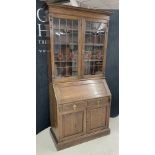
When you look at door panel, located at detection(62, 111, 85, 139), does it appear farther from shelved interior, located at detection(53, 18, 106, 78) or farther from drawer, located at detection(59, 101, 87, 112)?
shelved interior, located at detection(53, 18, 106, 78)

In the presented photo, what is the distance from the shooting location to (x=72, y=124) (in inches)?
96.0

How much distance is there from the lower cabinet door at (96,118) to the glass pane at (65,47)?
657 millimetres

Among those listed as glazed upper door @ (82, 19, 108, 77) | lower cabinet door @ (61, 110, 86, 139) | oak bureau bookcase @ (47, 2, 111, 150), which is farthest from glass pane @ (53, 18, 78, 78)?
lower cabinet door @ (61, 110, 86, 139)

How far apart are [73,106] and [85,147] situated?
25.4 inches

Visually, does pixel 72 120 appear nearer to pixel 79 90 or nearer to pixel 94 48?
pixel 79 90

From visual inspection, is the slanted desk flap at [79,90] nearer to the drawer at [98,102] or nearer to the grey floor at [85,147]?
the drawer at [98,102]

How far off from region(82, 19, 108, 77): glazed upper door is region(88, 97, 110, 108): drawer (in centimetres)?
42

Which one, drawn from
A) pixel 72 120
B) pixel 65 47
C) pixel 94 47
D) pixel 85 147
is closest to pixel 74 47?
pixel 65 47

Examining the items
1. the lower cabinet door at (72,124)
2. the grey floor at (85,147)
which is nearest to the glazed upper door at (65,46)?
the lower cabinet door at (72,124)

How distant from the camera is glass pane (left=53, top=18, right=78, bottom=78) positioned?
2.35 m

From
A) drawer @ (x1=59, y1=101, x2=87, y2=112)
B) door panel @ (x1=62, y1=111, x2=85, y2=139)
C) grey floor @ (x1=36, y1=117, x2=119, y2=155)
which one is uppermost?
drawer @ (x1=59, y1=101, x2=87, y2=112)
